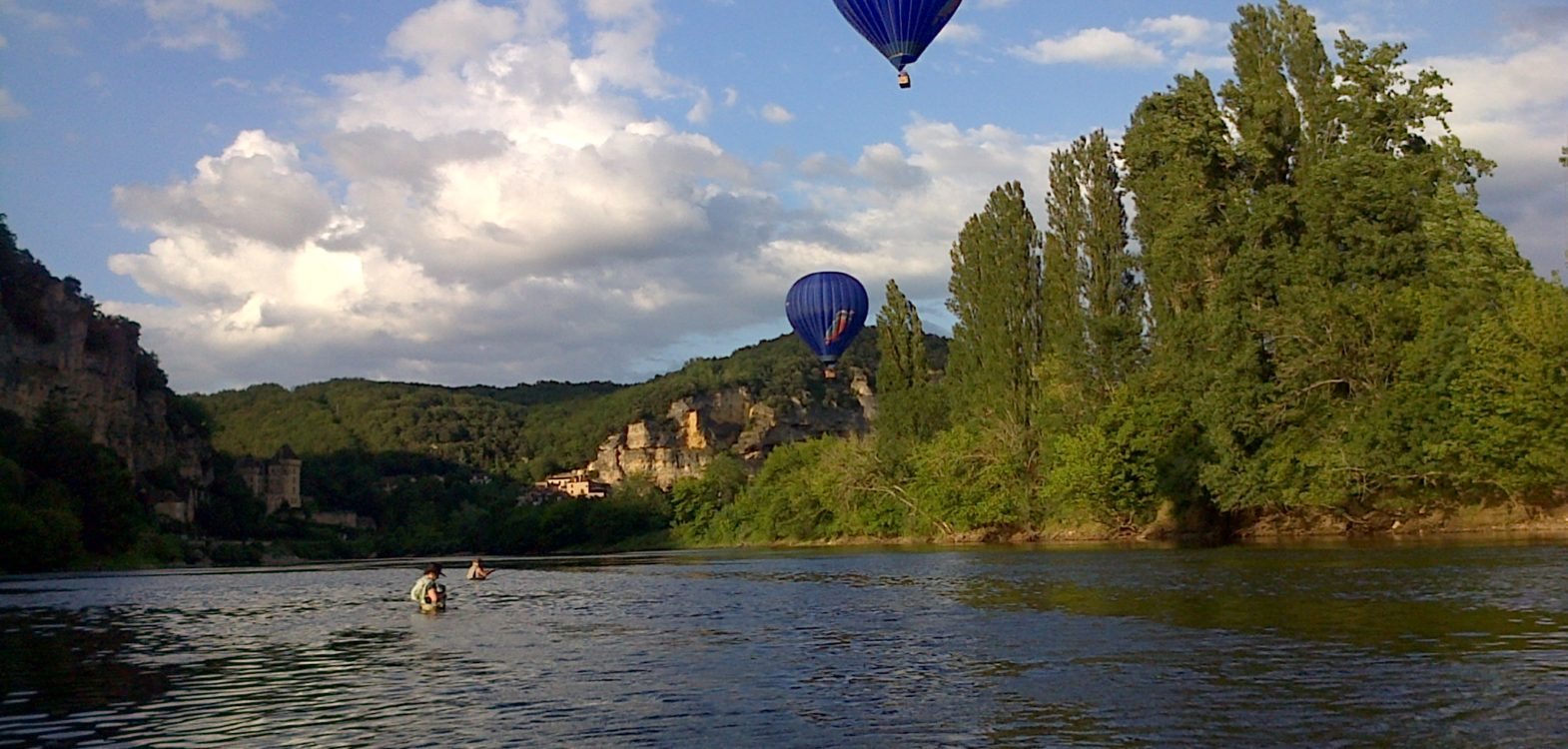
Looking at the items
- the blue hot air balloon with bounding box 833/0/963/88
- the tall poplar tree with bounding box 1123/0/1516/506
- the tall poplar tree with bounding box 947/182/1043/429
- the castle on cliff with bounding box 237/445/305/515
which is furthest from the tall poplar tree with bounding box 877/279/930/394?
the castle on cliff with bounding box 237/445/305/515

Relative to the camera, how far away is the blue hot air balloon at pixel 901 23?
1626 inches

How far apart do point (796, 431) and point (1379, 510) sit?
453 feet

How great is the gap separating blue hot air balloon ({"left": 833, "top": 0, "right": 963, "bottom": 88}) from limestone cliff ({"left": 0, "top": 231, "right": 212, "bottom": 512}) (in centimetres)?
7077

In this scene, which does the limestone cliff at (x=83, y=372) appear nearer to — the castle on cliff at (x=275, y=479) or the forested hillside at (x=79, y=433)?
the forested hillside at (x=79, y=433)

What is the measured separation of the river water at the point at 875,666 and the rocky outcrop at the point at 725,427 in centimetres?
15187

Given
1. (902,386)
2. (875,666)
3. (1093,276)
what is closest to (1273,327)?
(1093,276)

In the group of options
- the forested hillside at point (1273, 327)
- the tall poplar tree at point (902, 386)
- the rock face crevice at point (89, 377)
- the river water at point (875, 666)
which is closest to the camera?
the river water at point (875, 666)

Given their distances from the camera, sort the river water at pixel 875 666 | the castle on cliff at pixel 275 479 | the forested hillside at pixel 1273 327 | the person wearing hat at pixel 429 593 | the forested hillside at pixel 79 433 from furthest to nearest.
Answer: the castle on cliff at pixel 275 479, the forested hillside at pixel 79 433, the forested hillside at pixel 1273 327, the person wearing hat at pixel 429 593, the river water at pixel 875 666

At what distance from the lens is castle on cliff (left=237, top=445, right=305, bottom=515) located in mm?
147625

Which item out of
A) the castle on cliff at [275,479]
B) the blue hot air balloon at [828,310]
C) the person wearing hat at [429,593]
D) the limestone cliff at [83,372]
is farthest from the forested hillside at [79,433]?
the person wearing hat at [429,593]

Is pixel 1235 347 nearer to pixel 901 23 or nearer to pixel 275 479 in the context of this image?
pixel 901 23

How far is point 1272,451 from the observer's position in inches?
2016

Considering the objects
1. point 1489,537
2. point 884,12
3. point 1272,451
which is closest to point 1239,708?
point 884,12

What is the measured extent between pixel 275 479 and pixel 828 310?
95.4 metres
